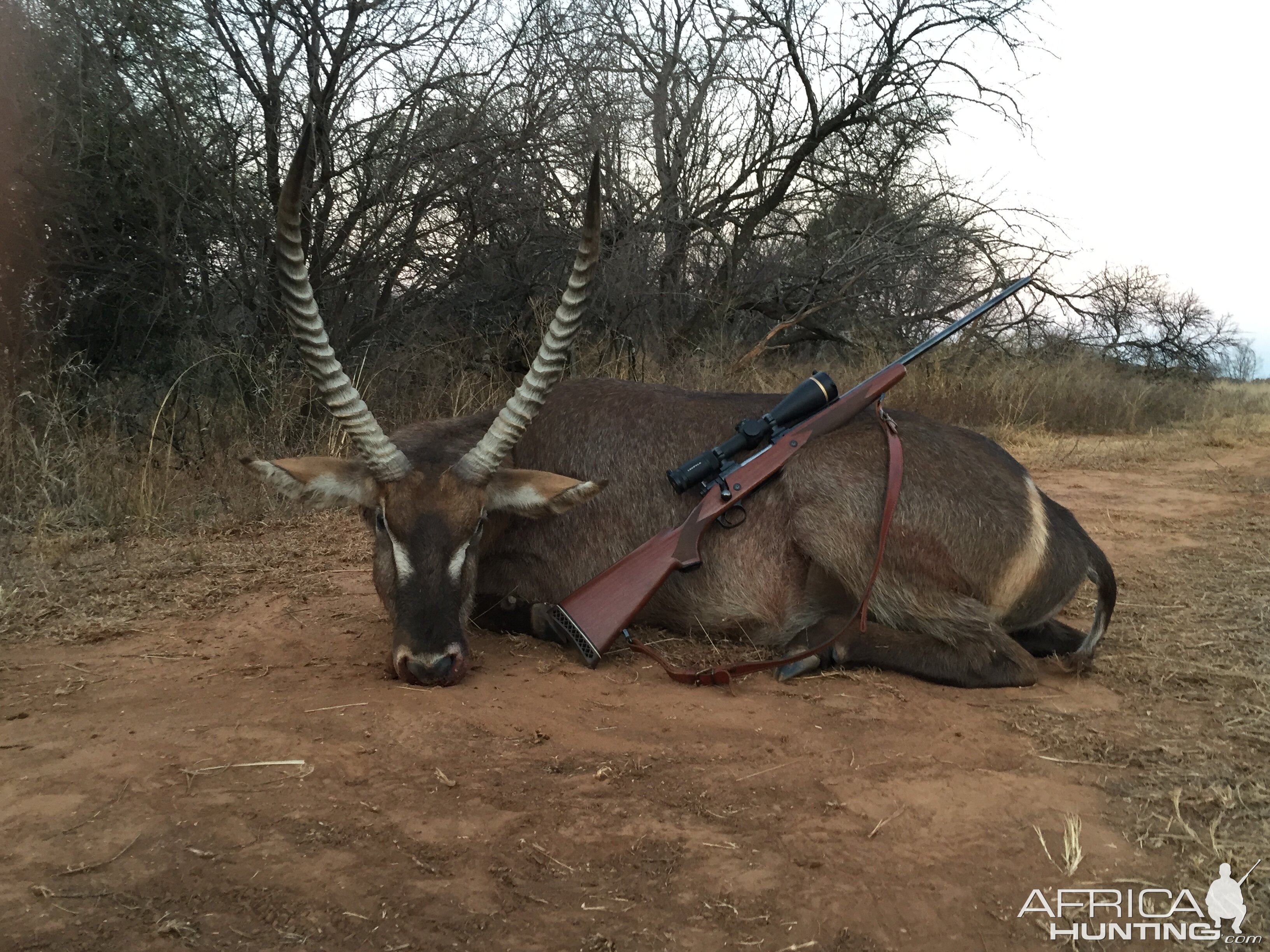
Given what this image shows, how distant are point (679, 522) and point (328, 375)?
1.69 m

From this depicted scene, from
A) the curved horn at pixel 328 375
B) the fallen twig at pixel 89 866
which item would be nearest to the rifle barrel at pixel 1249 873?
the fallen twig at pixel 89 866

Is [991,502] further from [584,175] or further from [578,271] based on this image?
[584,175]

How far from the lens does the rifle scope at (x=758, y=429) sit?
4176mm

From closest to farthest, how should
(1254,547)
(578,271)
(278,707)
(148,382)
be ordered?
(278,707)
(578,271)
(1254,547)
(148,382)

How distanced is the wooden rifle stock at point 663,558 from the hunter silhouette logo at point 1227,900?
87.5 inches

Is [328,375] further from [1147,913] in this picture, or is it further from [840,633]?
[1147,913]

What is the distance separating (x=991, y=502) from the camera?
4.06m

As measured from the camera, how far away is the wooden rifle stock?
12.5 feet

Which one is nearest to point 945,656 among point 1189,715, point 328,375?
point 1189,715

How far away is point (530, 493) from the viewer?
12.8ft

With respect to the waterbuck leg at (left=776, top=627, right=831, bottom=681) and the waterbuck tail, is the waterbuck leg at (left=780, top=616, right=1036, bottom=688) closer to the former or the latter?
the waterbuck leg at (left=776, top=627, right=831, bottom=681)

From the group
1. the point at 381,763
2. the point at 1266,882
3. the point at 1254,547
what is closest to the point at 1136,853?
the point at 1266,882

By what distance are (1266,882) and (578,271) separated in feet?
9.65

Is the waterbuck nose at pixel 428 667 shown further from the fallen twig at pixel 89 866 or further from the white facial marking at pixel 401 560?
the fallen twig at pixel 89 866
